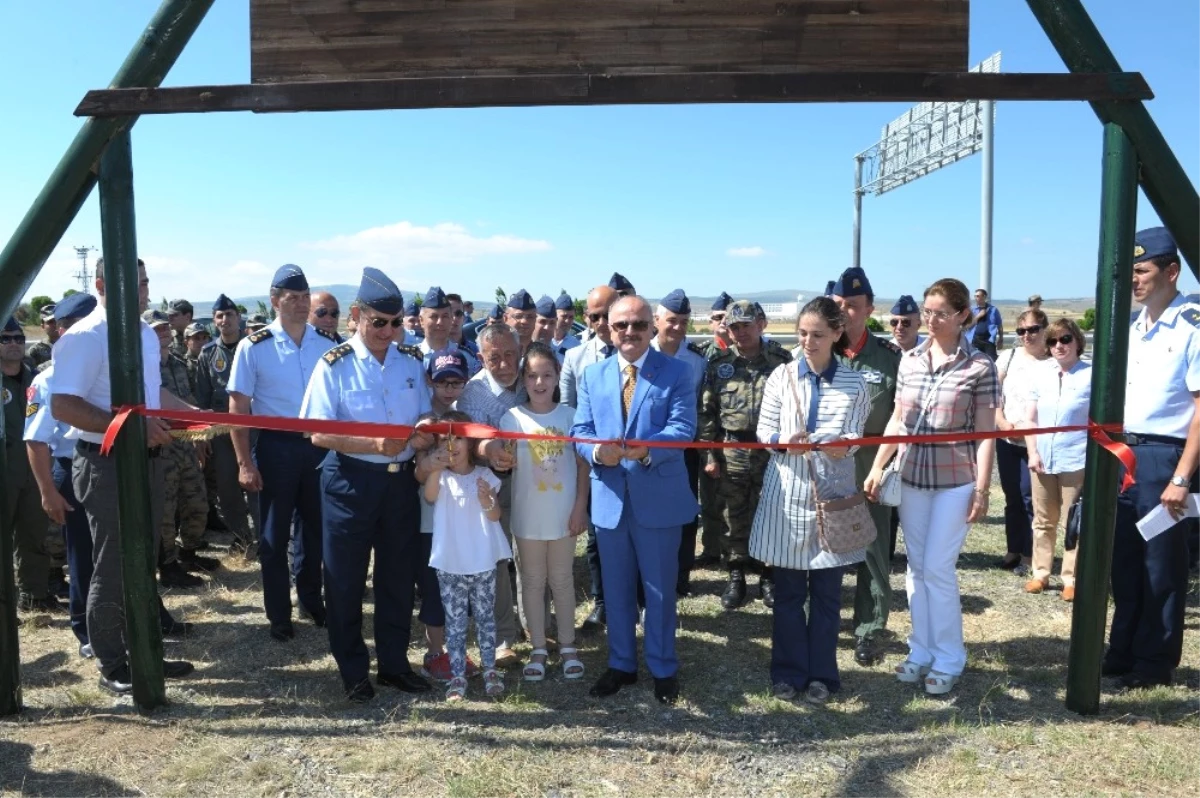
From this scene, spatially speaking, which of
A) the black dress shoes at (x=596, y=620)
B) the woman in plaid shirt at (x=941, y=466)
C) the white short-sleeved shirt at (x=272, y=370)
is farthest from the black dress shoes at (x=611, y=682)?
the white short-sleeved shirt at (x=272, y=370)

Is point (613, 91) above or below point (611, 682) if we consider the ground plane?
above

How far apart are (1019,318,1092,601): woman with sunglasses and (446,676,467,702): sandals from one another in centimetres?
422

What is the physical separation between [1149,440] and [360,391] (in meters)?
4.05

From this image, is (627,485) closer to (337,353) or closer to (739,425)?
(337,353)

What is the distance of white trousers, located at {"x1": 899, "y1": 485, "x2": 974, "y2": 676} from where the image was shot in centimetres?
449

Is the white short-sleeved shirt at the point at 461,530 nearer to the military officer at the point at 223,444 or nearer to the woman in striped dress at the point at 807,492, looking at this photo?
the woman in striped dress at the point at 807,492

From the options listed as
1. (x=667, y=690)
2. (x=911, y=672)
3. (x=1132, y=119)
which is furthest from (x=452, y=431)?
(x=1132, y=119)

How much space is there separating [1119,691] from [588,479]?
2.94 metres

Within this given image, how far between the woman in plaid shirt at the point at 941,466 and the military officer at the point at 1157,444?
77 centimetres

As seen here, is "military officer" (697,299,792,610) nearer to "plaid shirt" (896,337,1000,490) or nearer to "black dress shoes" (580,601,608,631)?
"black dress shoes" (580,601,608,631)

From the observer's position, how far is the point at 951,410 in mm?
4434

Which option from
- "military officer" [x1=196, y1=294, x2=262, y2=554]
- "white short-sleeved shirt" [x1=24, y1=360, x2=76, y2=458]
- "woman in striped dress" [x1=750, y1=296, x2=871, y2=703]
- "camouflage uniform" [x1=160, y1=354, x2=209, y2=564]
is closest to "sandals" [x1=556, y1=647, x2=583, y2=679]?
"woman in striped dress" [x1=750, y1=296, x2=871, y2=703]

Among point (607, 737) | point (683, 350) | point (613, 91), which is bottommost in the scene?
point (607, 737)

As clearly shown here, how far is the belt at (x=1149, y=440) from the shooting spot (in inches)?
174
